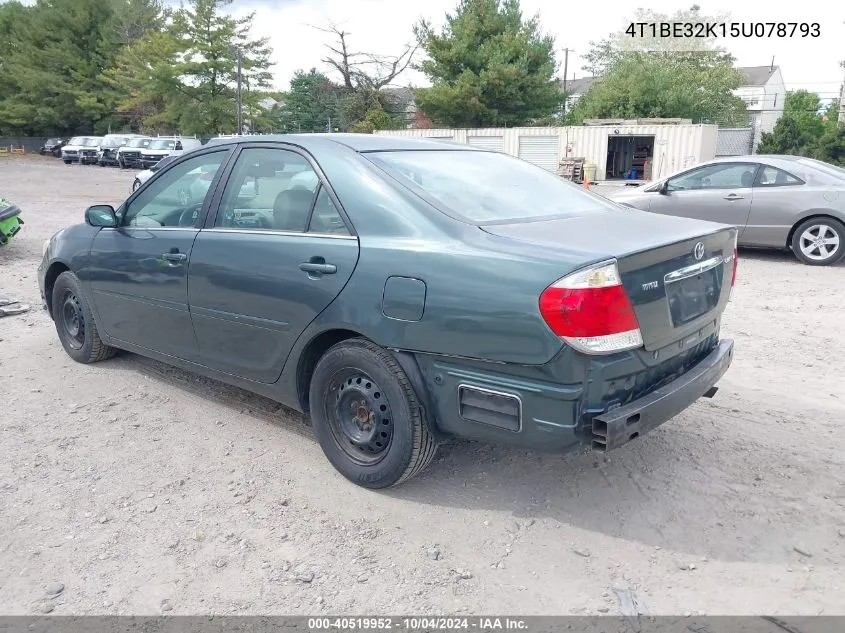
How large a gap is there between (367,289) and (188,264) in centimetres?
142

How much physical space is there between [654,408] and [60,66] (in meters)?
62.9

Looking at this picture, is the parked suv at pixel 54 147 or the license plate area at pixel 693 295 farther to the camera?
the parked suv at pixel 54 147

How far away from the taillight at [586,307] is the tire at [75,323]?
3.69 metres

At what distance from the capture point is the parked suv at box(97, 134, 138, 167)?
128 ft

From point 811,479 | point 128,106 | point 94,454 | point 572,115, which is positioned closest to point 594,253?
point 811,479

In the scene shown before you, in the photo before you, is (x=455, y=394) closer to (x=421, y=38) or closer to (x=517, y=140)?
(x=517, y=140)

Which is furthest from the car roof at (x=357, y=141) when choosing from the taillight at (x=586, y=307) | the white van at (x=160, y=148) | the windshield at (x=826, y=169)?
the white van at (x=160, y=148)

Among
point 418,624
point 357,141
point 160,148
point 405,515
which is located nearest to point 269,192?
point 357,141

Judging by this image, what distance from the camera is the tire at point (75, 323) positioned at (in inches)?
198

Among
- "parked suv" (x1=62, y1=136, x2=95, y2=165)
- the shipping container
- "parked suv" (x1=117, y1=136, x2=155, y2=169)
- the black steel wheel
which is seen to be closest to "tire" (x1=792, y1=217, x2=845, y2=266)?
the black steel wheel

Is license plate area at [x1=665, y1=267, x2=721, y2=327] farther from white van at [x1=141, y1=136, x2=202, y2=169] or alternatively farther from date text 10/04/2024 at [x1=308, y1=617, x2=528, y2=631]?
white van at [x1=141, y1=136, x2=202, y2=169]

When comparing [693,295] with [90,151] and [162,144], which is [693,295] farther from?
[90,151]

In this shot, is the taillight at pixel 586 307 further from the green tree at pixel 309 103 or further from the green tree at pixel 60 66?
the green tree at pixel 60 66

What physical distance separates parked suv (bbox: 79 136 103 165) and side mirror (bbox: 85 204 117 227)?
40111 mm
